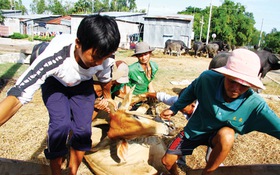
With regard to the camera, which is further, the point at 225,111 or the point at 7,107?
the point at 225,111

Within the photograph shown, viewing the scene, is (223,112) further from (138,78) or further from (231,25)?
(231,25)

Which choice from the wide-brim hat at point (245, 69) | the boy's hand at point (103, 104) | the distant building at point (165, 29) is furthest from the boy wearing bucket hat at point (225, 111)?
the distant building at point (165, 29)

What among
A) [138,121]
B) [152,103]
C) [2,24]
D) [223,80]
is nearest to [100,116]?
[152,103]

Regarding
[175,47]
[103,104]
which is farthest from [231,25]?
[103,104]

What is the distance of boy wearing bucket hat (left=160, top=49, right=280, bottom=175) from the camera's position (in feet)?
6.00

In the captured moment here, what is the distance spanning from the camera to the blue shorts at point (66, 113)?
2.14m

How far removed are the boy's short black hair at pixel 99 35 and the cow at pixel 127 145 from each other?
80cm

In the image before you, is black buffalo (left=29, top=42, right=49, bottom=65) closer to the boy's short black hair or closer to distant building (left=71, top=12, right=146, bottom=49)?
the boy's short black hair

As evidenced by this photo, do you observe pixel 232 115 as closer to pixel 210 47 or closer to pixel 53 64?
pixel 53 64

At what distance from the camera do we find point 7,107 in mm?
1473

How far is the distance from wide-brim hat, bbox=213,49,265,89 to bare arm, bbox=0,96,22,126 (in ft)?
4.57

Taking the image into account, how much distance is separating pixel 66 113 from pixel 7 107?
0.74 metres

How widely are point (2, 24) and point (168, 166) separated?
1634 inches

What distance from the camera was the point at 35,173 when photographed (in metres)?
2.25
